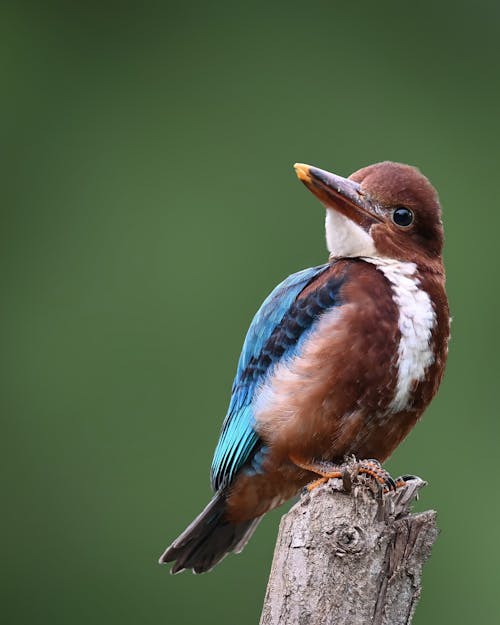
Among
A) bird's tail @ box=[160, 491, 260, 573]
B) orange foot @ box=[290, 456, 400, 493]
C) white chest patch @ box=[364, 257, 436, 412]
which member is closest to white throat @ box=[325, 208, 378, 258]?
white chest patch @ box=[364, 257, 436, 412]

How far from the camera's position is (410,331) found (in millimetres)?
4270

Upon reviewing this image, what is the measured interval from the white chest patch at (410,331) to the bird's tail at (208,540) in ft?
2.69

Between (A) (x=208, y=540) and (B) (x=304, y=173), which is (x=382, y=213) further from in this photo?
(A) (x=208, y=540)

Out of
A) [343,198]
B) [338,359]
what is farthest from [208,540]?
[343,198]

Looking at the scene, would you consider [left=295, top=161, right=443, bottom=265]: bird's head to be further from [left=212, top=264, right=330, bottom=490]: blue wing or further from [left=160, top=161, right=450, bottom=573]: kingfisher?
[left=212, top=264, right=330, bottom=490]: blue wing

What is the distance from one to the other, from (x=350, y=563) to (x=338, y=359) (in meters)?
0.97

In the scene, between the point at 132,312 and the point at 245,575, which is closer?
the point at 245,575

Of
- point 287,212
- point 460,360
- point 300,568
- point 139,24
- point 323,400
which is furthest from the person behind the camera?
point 139,24

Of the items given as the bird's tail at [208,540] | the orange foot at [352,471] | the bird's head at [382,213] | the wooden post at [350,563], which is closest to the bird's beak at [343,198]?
the bird's head at [382,213]

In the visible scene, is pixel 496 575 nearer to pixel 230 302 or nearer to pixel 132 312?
pixel 230 302

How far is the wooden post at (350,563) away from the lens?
131 inches

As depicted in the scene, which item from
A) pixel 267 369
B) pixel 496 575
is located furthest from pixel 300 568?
pixel 496 575

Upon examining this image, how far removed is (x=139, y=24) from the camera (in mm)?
10094

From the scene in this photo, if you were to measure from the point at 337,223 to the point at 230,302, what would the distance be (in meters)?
3.15
